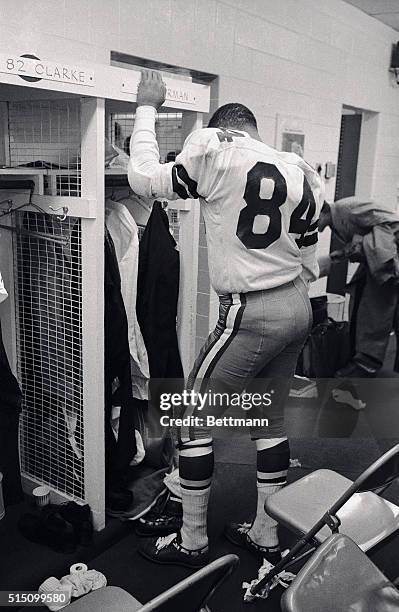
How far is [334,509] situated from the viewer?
1.52m

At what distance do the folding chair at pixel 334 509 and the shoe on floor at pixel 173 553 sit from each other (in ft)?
0.73

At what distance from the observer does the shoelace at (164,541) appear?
6.67ft

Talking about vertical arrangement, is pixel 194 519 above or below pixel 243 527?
above

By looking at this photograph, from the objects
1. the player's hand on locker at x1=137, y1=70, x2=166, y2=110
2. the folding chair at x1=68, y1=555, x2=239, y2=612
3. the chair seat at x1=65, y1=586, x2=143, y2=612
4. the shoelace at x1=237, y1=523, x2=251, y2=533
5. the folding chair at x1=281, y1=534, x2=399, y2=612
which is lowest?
the shoelace at x1=237, y1=523, x2=251, y2=533

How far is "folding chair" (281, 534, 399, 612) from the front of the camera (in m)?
1.14

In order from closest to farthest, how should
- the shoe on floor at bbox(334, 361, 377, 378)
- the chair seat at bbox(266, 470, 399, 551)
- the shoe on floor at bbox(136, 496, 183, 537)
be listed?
the chair seat at bbox(266, 470, 399, 551) → the shoe on floor at bbox(136, 496, 183, 537) → the shoe on floor at bbox(334, 361, 377, 378)

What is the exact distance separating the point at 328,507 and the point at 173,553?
24.6 inches

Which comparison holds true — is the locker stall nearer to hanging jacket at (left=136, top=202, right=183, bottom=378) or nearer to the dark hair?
hanging jacket at (left=136, top=202, right=183, bottom=378)

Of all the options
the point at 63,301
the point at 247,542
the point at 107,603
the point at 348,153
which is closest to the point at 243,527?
the point at 247,542

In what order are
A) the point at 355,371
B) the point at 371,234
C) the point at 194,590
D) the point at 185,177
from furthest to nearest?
the point at 355,371 → the point at 371,234 → the point at 185,177 → the point at 194,590

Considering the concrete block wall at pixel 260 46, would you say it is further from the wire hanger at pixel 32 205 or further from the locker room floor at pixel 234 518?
the locker room floor at pixel 234 518

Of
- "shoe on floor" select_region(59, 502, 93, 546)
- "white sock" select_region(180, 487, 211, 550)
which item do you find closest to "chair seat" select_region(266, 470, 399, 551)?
"white sock" select_region(180, 487, 211, 550)

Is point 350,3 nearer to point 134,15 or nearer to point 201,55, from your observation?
point 201,55

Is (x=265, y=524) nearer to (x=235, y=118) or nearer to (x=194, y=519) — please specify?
(x=194, y=519)
